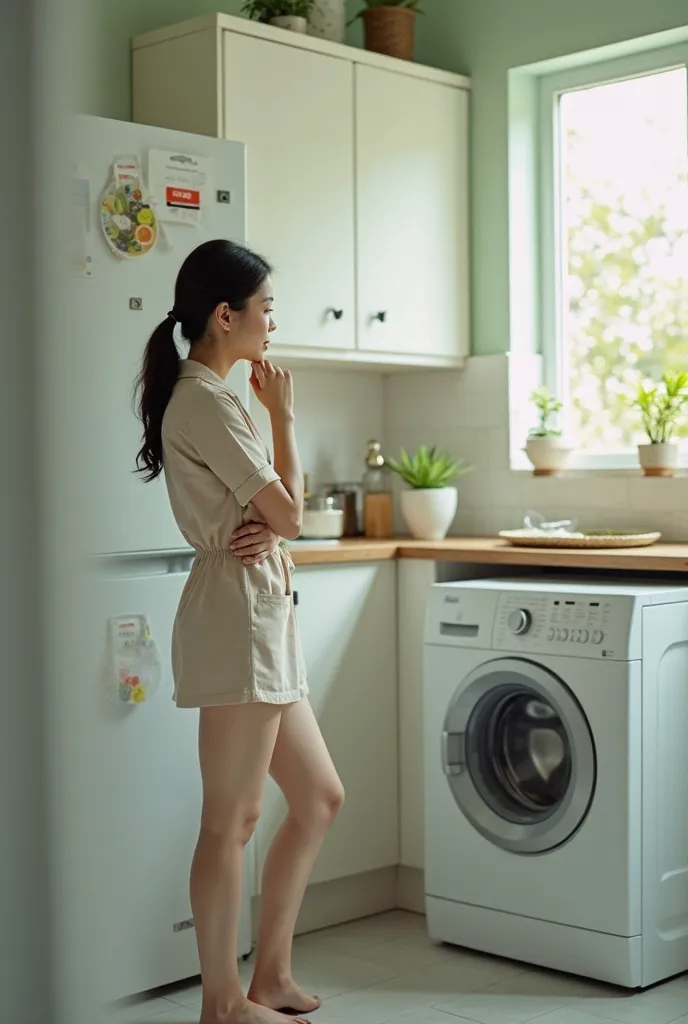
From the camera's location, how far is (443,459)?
3648mm

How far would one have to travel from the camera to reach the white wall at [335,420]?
3709 millimetres

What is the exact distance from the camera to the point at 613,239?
3.65 m

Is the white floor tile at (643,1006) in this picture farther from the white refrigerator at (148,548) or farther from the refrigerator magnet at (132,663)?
the refrigerator magnet at (132,663)

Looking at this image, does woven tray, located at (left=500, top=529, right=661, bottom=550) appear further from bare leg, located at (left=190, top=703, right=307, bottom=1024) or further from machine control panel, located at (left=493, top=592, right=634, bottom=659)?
bare leg, located at (left=190, top=703, right=307, bottom=1024)

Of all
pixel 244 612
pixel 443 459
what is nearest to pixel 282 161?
pixel 443 459

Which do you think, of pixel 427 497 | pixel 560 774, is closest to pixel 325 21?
pixel 427 497

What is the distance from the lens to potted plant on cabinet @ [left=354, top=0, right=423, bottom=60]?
3.64m

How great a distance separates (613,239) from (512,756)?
1.56 metres

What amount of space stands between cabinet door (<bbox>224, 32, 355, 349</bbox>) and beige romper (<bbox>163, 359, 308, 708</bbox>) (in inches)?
38.5

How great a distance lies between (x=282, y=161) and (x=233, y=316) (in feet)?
3.55

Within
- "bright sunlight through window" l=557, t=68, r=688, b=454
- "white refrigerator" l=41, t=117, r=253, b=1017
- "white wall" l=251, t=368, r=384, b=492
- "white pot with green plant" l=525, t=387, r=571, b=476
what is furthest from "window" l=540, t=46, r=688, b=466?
"white refrigerator" l=41, t=117, r=253, b=1017

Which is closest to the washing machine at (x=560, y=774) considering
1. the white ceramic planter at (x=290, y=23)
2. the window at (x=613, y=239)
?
the window at (x=613, y=239)

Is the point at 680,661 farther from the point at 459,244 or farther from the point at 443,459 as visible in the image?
the point at 459,244

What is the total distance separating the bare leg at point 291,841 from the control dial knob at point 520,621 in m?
0.55
